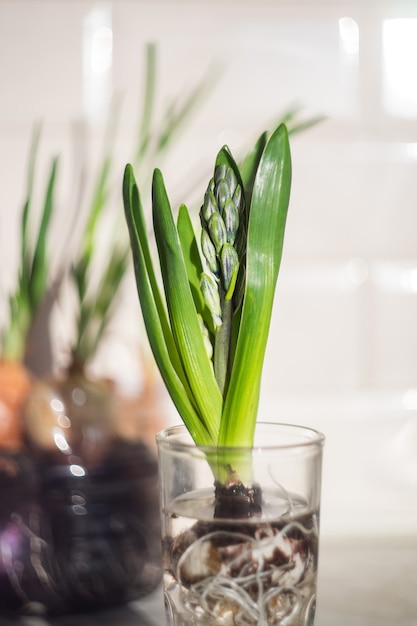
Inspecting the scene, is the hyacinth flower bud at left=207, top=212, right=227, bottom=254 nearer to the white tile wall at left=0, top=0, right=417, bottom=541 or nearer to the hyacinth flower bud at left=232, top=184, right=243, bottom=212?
the hyacinth flower bud at left=232, top=184, right=243, bottom=212

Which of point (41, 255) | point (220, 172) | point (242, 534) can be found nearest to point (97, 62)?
point (41, 255)

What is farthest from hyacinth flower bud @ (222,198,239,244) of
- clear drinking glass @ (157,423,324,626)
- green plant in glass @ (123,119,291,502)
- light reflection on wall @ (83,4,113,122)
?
light reflection on wall @ (83,4,113,122)

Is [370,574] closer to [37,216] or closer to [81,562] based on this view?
[81,562]

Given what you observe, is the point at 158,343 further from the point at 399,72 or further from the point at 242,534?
the point at 399,72

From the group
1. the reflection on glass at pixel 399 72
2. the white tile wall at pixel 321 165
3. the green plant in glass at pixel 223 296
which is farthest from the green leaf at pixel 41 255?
the reflection on glass at pixel 399 72

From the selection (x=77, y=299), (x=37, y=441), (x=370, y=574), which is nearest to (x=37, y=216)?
(x=77, y=299)

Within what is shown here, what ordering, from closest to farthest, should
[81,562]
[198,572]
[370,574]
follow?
[198,572], [81,562], [370,574]

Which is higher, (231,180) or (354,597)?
(231,180)

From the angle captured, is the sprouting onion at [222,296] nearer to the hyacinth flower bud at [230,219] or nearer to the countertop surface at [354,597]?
the hyacinth flower bud at [230,219]
